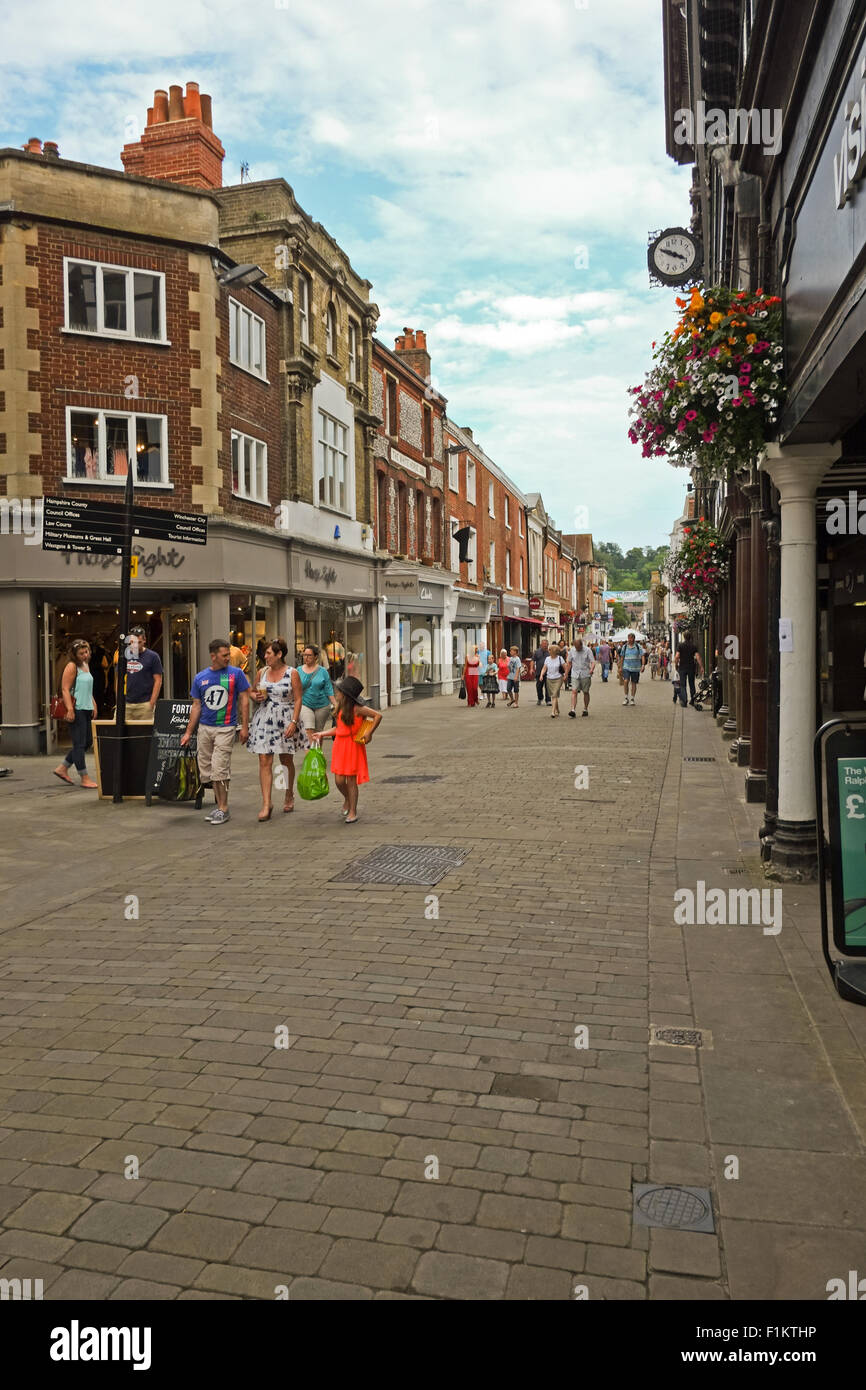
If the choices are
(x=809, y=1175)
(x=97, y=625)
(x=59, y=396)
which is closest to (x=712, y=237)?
(x=59, y=396)

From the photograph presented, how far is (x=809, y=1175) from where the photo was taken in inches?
131

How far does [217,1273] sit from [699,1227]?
4.78 ft

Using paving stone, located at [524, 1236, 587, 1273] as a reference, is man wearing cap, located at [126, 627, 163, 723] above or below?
above

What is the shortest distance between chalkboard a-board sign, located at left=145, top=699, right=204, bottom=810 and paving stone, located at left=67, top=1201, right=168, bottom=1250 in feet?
26.3

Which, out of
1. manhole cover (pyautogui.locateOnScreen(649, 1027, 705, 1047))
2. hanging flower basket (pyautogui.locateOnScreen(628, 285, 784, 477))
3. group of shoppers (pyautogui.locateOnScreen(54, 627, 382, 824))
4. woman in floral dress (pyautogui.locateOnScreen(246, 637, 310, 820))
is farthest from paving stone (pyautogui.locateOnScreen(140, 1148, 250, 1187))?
woman in floral dress (pyautogui.locateOnScreen(246, 637, 310, 820))

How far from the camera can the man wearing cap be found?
40.1 feet

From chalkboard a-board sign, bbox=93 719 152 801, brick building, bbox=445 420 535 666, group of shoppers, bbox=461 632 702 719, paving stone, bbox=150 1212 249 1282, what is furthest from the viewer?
brick building, bbox=445 420 535 666

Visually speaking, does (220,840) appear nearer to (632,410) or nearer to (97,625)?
(632,410)

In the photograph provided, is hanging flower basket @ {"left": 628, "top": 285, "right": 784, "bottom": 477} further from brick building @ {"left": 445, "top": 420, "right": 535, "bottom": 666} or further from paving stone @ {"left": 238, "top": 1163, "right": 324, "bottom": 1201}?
brick building @ {"left": 445, "top": 420, "right": 535, "bottom": 666}

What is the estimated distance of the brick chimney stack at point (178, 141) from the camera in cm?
1986

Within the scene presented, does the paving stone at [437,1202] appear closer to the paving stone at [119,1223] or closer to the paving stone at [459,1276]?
the paving stone at [459,1276]

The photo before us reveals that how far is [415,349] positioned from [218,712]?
86.6ft

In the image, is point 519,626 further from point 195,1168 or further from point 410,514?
point 195,1168

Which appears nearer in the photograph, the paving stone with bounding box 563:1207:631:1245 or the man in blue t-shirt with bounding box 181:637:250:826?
the paving stone with bounding box 563:1207:631:1245
